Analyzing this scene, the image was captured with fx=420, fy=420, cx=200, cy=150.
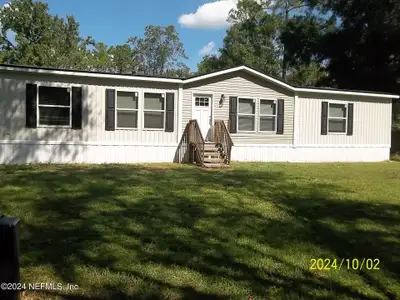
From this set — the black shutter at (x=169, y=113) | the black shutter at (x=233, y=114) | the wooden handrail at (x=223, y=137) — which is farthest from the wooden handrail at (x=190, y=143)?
the black shutter at (x=233, y=114)

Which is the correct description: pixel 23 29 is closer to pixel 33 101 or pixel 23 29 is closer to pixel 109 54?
pixel 109 54

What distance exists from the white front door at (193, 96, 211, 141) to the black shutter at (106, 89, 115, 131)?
289cm

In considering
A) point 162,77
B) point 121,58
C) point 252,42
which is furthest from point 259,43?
point 162,77

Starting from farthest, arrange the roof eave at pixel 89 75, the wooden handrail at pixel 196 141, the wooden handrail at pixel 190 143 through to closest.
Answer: the wooden handrail at pixel 190 143 → the wooden handrail at pixel 196 141 → the roof eave at pixel 89 75

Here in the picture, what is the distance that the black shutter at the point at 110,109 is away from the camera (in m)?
13.4

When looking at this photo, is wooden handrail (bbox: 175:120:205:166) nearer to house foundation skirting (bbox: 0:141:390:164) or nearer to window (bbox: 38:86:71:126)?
house foundation skirting (bbox: 0:141:390:164)

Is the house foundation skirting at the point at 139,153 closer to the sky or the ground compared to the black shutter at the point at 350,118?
closer to the ground

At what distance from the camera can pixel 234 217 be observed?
20.5 feet

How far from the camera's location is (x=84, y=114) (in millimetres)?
13195

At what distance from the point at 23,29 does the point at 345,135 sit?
37349 mm

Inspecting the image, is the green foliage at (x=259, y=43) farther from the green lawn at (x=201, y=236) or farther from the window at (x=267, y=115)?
the green lawn at (x=201, y=236)

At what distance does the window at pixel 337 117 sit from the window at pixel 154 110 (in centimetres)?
694

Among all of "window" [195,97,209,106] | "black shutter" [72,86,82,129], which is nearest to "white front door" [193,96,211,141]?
"window" [195,97,209,106]

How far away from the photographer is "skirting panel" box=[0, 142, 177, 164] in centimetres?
1254
